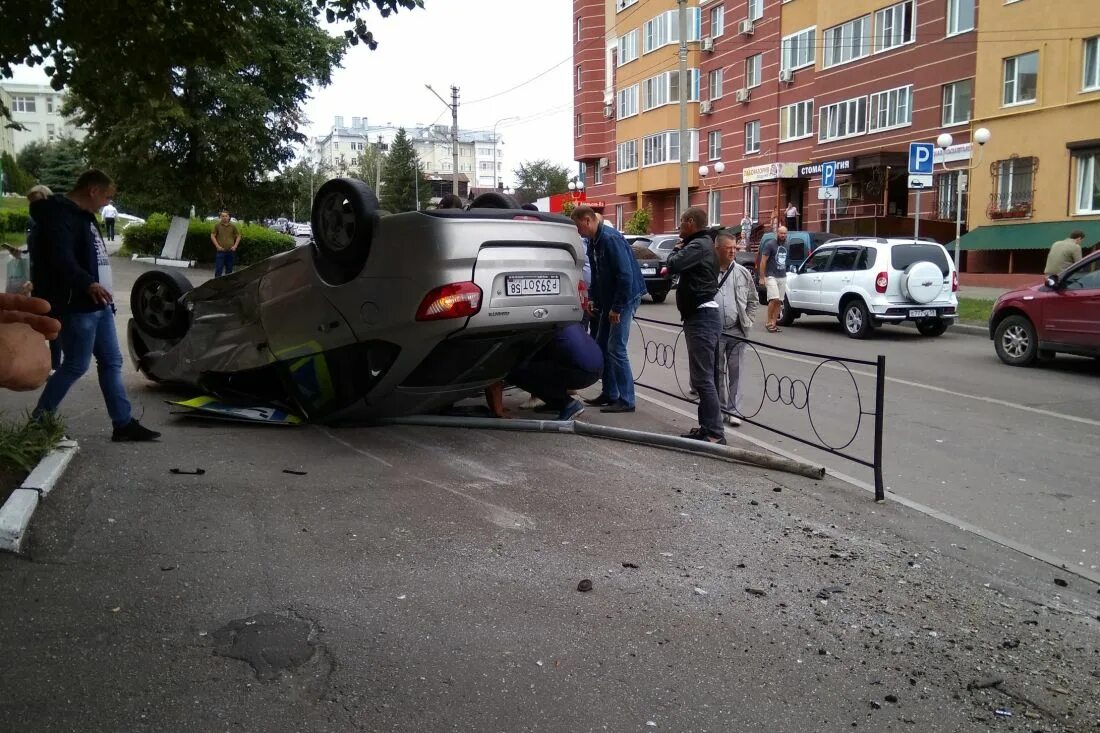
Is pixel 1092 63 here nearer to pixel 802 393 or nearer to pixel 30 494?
pixel 802 393

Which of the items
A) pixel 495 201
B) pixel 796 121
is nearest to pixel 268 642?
pixel 495 201

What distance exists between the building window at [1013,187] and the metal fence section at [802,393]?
61.5 ft

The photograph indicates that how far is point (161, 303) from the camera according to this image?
27.8 feet

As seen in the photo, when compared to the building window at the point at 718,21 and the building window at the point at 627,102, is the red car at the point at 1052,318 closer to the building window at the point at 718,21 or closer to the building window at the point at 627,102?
the building window at the point at 718,21

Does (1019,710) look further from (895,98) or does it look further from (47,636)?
(895,98)

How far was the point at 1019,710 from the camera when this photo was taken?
3.43 meters

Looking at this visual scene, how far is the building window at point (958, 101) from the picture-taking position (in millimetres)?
30703

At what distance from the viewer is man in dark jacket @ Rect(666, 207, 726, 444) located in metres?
7.11

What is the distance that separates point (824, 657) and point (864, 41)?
120 ft

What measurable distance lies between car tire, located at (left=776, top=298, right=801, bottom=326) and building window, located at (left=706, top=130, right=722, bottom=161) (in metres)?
29.7

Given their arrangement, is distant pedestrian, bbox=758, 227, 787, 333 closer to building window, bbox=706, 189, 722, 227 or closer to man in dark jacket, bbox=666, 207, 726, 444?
man in dark jacket, bbox=666, 207, 726, 444

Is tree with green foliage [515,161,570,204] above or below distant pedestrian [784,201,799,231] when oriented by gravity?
above

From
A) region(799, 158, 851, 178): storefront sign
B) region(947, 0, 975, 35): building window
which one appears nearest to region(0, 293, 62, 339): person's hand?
region(947, 0, 975, 35): building window

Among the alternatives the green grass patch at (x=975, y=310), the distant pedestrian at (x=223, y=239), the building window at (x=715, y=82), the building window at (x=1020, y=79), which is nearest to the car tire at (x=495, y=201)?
the green grass patch at (x=975, y=310)
